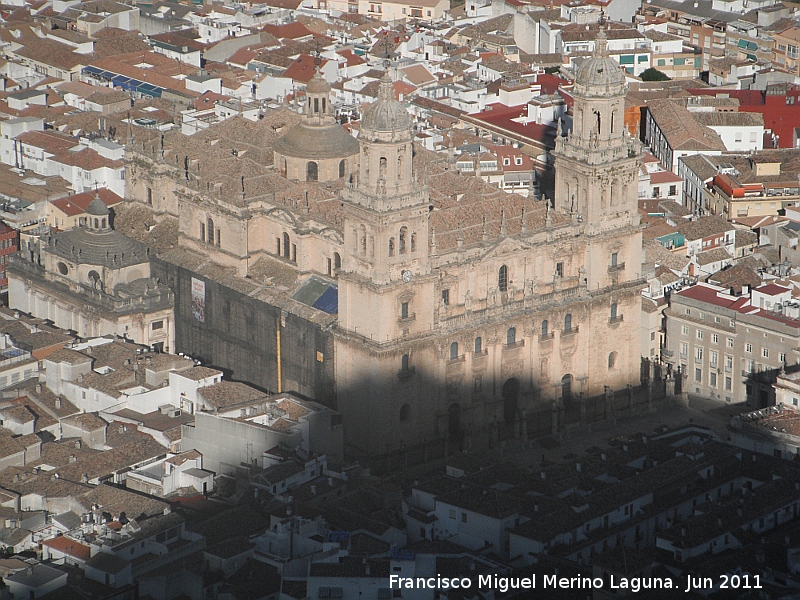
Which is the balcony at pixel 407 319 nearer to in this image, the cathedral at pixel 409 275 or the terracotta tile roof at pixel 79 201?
the cathedral at pixel 409 275

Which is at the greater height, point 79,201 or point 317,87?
point 317,87

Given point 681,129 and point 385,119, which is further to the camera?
point 681,129

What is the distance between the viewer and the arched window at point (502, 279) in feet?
389

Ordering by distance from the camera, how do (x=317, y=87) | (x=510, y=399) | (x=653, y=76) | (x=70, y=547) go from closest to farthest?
(x=70, y=547), (x=510, y=399), (x=317, y=87), (x=653, y=76)

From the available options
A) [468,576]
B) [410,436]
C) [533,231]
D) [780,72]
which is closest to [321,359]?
[410,436]

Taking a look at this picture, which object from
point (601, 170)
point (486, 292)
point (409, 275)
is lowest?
point (486, 292)

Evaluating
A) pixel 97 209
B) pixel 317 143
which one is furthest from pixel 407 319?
pixel 97 209

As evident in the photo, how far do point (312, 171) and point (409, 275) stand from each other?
54.6 feet

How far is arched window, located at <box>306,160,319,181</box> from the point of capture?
5022 inches

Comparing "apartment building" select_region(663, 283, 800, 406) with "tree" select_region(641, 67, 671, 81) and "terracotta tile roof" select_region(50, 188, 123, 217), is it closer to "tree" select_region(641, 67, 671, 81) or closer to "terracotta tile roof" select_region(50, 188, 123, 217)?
"terracotta tile roof" select_region(50, 188, 123, 217)

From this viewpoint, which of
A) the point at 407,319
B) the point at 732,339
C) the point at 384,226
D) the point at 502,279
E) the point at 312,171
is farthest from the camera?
the point at 312,171

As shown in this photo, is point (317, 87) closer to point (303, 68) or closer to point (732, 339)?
point (732, 339)

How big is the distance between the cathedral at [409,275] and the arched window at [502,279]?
9 cm

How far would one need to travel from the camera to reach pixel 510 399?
121 meters
